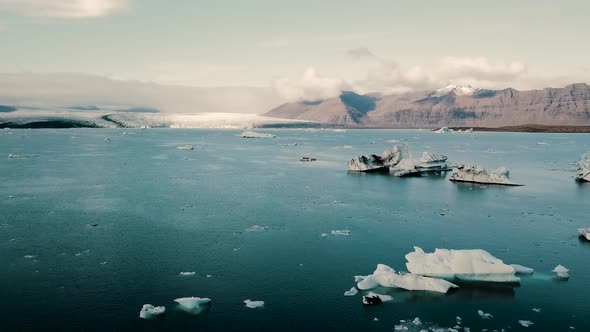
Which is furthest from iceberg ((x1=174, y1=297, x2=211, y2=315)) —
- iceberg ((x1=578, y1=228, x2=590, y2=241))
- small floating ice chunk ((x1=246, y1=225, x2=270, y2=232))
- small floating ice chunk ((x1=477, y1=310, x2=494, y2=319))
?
iceberg ((x1=578, y1=228, x2=590, y2=241))

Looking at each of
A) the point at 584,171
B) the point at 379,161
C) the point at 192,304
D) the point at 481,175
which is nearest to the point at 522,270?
the point at 192,304

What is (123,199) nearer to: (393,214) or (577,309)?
(393,214)

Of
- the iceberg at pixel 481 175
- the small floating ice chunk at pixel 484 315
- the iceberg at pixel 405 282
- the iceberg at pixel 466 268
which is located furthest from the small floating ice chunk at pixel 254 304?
the iceberg at pixel 481 175

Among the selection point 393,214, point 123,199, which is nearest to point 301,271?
point 393,214

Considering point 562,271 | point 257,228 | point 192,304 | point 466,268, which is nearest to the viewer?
point 192,304

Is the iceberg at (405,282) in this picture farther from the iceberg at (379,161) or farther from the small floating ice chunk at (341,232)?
the iceberg at (379,161)

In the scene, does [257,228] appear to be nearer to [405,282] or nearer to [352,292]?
[352,292]
